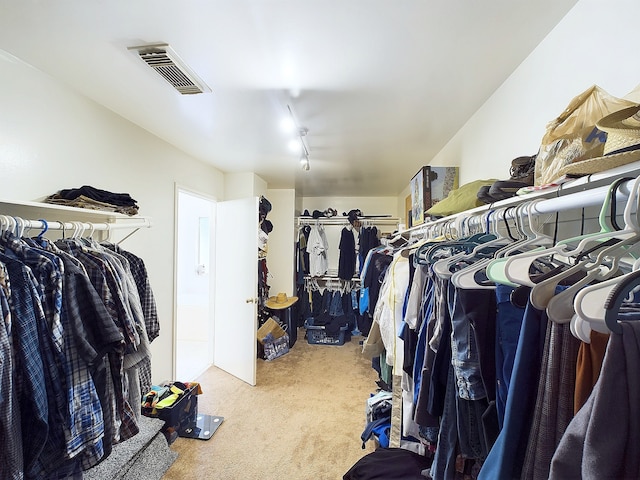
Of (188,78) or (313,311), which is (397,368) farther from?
(313,311)

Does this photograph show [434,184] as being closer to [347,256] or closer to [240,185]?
[240,185]

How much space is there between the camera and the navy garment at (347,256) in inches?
179

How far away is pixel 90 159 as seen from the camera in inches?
70.7

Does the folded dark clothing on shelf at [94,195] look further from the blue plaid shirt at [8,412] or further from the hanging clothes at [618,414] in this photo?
the hanging clothes at [618,414]

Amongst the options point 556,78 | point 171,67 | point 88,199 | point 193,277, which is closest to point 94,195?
point 88,199

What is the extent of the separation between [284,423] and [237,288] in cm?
135

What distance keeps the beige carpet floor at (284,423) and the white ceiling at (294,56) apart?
2.26 meters

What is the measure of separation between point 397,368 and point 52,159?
7.13ft

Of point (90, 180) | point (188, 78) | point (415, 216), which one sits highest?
point (188, 78)

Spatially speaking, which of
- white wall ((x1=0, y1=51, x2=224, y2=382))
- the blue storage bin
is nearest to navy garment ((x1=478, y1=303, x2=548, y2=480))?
white wall ((x1=0, y1=51, x2=224, y2=382))

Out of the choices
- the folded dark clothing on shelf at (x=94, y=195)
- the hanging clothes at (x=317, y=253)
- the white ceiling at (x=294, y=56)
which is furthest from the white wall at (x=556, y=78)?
the hanging clothes at (x=317, y=253)

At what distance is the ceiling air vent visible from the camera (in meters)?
1.26

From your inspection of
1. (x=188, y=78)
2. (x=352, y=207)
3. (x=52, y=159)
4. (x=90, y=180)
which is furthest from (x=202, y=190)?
(x=352, y=207)

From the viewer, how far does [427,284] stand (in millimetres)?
1218
